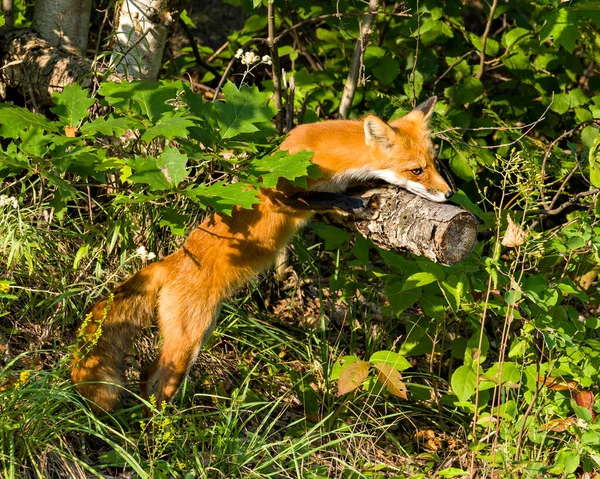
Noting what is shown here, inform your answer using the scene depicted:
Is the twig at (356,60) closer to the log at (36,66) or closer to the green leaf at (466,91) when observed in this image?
the green leaf at (466,91)

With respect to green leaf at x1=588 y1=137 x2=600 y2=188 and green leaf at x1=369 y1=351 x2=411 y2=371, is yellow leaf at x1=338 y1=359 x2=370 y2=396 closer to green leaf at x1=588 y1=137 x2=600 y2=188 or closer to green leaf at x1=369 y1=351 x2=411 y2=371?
green leaf at x1=369 y1=351 x2=411 y2=371

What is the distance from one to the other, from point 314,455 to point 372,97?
3435 mm

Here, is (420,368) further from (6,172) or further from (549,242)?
(6,172)

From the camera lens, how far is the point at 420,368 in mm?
6695

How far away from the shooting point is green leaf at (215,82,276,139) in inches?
182

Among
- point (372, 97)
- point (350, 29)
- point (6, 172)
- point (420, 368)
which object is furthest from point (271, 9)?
point (420, 368)

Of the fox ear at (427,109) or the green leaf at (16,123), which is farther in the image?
the fox ear at (427,109)

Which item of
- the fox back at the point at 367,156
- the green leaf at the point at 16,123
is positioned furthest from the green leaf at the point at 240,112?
the green leaf at the point at 16,123

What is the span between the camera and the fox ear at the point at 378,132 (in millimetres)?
5219

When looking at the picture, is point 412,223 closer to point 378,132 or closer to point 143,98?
point 378,132

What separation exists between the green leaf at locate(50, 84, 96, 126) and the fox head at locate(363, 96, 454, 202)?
188cm

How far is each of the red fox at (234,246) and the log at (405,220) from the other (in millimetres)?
259

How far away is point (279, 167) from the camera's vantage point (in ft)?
14.4

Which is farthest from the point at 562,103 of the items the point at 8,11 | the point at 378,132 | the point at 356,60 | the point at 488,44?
the point at 8,11
